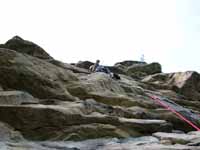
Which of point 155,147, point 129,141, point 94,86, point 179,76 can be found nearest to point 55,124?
point 129,141

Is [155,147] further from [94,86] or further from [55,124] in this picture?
[94,86]

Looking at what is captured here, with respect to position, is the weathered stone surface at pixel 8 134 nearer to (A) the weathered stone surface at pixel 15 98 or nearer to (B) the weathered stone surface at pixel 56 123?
(B) the weathered stone surface at pixel 56 123

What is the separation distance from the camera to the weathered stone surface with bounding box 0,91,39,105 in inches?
510

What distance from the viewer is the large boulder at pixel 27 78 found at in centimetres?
1494

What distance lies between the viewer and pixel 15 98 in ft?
43.3

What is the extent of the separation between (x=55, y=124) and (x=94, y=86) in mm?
6176

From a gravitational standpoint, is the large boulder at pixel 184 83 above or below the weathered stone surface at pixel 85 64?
below

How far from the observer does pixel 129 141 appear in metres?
12.8

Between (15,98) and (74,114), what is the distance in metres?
2.31

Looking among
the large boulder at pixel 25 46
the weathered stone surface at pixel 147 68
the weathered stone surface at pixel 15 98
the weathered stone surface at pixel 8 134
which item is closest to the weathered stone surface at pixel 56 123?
the weathered stone surface at pixel 8 134

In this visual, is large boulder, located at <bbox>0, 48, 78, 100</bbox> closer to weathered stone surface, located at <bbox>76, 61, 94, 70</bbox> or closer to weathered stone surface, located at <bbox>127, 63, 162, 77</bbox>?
weathered stone surface, located at <bbox>76, 61, 94, 70</bbox>

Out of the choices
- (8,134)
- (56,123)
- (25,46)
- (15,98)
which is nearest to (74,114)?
(56,123)

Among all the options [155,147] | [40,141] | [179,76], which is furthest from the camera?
[179,76]

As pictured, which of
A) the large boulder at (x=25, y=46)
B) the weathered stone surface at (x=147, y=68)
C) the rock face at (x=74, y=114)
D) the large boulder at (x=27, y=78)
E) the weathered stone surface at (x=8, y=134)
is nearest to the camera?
the weathered stone surface at (x=8, y=134)
